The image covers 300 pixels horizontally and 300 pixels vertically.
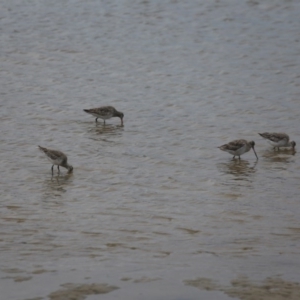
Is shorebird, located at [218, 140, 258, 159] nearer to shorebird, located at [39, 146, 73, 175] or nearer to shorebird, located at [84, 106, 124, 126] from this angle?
shorebird, located at [39, 146, 73, 175]

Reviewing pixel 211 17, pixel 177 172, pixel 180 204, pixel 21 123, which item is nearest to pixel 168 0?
pixel 211 17

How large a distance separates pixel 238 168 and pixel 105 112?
Answer: 4.00m

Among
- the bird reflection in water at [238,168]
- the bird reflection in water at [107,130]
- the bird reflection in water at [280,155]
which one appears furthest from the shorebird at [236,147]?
the bird reflection in water at [107,130]

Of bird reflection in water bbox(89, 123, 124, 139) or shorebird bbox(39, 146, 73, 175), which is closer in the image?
shorebird bbox(39, 146, 73, 175)

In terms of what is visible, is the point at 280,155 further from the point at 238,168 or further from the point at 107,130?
the point at 107,130

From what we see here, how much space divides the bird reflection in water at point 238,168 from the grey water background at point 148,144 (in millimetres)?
53

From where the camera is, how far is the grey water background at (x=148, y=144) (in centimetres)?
1100

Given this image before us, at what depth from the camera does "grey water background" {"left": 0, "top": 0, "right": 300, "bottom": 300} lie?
11000mm

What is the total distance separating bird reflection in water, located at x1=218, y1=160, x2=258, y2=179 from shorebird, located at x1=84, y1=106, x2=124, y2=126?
133 inches

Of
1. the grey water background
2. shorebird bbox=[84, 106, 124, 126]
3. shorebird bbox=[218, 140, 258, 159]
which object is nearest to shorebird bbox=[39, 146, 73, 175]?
the grey water background

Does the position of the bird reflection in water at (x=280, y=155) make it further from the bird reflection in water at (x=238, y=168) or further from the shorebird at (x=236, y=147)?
the shorebird at (x=236, y=147)

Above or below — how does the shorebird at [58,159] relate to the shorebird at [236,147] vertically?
below

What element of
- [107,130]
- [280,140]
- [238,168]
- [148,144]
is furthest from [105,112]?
[280,140]

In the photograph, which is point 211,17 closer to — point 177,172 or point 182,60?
point 182,60
